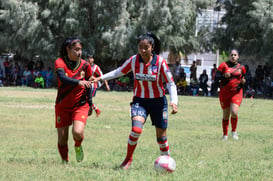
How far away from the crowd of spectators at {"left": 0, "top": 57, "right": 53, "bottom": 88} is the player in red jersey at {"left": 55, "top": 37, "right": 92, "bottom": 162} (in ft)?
90.2

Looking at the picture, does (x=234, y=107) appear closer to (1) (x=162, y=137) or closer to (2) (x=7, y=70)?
(1) (x=162, y=137)

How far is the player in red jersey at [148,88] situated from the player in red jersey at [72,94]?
11.6 inches

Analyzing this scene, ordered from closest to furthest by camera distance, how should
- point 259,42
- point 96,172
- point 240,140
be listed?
point 96,172 < point 240,140 < point 259,42

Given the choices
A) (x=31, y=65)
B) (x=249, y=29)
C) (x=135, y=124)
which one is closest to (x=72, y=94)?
(x=135, y=124)

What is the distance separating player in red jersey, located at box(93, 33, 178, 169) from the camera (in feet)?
26.5

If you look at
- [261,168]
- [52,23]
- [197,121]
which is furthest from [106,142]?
[52,23]

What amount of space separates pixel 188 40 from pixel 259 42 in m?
5.77

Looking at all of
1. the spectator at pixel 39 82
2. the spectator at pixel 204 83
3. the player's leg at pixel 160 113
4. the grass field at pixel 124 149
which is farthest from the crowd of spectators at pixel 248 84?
the player's leg at pixel 160 113

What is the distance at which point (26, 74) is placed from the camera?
3644cm

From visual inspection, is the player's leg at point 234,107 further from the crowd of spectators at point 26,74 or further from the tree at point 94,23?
the crowd of spectators at point 26,74

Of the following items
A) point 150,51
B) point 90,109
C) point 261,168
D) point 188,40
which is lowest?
point 188,40

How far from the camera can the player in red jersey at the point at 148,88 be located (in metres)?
8.08

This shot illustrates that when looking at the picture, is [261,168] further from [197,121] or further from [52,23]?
[52,23]

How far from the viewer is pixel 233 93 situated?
12945 mm
